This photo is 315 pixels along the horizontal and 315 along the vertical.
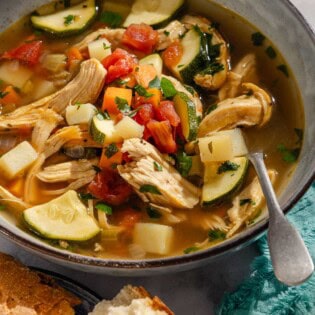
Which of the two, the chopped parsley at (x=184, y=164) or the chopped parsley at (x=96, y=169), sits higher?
the chopped parsley at (x=184, y=164)

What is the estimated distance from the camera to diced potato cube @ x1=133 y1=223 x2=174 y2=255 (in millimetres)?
3201

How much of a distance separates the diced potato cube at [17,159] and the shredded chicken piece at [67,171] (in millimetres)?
105

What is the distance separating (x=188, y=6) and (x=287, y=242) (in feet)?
6.20

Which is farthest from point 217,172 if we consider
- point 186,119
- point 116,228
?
point 116,228

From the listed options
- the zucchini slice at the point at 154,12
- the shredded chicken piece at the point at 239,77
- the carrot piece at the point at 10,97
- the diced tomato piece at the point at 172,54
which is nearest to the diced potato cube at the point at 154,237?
the shredded chicken piece at the point at 239,77

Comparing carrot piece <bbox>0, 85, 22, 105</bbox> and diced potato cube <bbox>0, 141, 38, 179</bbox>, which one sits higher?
carrot piece <bbox>0, 85, 22, 105</bbox>

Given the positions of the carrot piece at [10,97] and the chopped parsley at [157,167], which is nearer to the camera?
the chopped parsley at [157,167]

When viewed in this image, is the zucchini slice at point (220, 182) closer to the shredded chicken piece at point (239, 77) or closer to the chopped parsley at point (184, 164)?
the chopped parsley at point (184, 164)

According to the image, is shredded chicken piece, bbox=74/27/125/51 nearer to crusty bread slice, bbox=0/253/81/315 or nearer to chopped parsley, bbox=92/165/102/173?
chopped parsley, bbox=92/165/102/173

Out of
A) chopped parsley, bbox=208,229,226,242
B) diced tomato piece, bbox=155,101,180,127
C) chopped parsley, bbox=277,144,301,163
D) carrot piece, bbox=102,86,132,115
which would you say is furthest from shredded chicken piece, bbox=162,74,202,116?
chopped parsley, bbox=208,229,226,242

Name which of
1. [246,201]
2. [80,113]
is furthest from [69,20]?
[246,201]

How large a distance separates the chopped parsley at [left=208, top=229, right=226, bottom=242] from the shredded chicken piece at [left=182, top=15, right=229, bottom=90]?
0.88 m

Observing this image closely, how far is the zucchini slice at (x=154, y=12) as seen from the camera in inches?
156

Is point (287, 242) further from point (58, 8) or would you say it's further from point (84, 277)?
point (58, 8)
